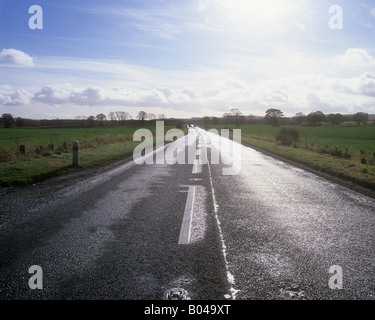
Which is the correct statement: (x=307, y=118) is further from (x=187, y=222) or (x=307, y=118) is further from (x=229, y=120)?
(x=187, y=222)

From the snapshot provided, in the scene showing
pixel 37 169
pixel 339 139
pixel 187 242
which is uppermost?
pixel 339 139

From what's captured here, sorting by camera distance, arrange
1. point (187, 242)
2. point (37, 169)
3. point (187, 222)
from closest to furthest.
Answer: point (187, 242) → point (187, 222) → point (37, 169)

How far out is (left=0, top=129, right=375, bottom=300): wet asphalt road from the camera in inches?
134

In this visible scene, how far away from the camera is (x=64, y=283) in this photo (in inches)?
135

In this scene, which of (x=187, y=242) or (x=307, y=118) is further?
(x=307, y=118)

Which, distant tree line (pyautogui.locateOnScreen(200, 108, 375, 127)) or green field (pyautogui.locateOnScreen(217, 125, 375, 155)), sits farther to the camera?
distant tree line (pyautogui.locateOnScreen(200, 108, 375, 127))

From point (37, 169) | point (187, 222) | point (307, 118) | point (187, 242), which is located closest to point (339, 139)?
point (37, 169)

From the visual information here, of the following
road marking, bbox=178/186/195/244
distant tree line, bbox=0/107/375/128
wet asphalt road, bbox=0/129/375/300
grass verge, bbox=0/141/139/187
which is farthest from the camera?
distant tree line, bbox=0/107/375/128

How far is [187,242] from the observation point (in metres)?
4.73

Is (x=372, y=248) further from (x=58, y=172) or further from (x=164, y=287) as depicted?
(x=58, y=172)

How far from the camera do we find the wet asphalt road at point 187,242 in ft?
11.1

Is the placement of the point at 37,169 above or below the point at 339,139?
below

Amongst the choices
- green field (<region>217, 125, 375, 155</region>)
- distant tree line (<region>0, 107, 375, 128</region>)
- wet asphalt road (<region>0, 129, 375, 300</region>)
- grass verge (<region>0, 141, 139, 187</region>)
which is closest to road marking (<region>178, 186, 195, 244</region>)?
wet asphalt road (<region>0, 129, 375, 300</region>)

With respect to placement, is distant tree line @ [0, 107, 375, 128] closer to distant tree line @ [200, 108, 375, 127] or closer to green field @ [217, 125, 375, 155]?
distant tree line @ [200, 108, 375, 127]
